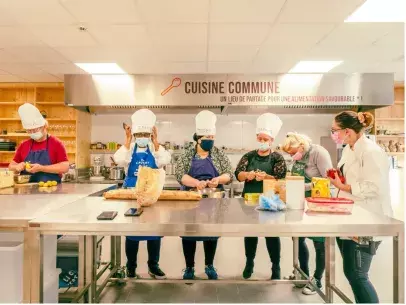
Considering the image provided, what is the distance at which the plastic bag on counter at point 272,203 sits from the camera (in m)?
1.80

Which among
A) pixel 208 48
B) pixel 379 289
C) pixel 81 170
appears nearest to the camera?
pixel 379 289

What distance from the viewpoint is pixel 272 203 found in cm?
180

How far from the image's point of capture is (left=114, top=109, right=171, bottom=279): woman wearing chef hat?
3.18m

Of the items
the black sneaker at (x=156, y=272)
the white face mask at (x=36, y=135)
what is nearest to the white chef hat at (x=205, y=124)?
the black sneaker at (x=156, y=272)

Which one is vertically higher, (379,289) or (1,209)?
(1,209)

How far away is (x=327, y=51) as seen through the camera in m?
4.20

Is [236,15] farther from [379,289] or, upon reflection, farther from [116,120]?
[116,120]

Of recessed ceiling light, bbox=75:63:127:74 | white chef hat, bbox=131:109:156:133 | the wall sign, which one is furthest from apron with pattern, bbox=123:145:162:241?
the wall sign

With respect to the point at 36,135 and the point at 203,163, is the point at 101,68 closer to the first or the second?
A: the point at 36,135

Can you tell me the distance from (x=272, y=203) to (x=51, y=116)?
576 cm

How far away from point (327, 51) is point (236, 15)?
1595mm

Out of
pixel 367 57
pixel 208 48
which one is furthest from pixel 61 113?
pixel 367 57

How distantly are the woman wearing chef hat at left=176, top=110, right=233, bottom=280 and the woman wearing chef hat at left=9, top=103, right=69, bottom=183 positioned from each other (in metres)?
1.06

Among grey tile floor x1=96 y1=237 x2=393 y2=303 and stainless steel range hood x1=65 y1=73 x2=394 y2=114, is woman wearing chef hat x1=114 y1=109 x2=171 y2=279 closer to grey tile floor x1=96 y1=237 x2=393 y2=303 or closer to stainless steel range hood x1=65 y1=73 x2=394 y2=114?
grey tile floor x1=96 y1=237 x2=393 y2=303
